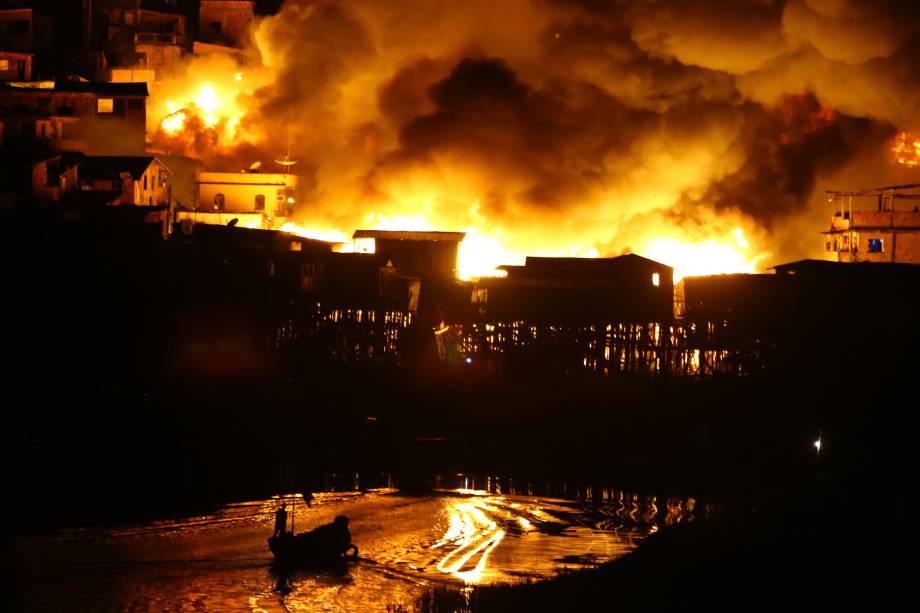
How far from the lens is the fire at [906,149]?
43.2m

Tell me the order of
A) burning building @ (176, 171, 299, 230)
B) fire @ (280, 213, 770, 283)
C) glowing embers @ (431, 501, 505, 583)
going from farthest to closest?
burning building @ (176, 171, 299, 230)
fire @ (280, 213, 770, 283)
glowing embers @ (431, 501, 505, 583)

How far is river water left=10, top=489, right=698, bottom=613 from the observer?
54.8 ft

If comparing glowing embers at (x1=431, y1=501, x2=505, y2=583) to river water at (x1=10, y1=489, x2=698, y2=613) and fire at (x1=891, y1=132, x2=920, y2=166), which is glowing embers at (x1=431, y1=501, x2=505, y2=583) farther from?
fire at (x1=891, y1=132, x2=920, y2=166)

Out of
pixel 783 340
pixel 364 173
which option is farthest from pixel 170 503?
pixel 364 173

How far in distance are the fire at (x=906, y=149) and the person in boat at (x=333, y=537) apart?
33489 millimetres

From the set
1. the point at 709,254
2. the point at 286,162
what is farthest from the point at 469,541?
the point at 286,162

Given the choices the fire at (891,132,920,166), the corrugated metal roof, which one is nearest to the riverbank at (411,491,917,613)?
the corrugated metal roof

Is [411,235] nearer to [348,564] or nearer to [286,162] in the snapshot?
[286,162]

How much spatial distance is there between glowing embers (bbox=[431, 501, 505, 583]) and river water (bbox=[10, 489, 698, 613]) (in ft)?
0.12

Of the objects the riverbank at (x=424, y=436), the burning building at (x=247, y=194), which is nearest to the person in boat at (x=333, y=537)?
the riverbank at (x=424, y=436)

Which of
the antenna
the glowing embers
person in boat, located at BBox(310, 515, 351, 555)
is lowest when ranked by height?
the glowing embers

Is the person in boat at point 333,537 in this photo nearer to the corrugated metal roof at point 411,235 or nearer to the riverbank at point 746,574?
the riverbank at point 746,574

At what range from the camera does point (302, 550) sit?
18.5m

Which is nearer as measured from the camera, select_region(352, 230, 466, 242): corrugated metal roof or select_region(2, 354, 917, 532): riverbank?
select_region(2, 354, 917, 532): riverbank
